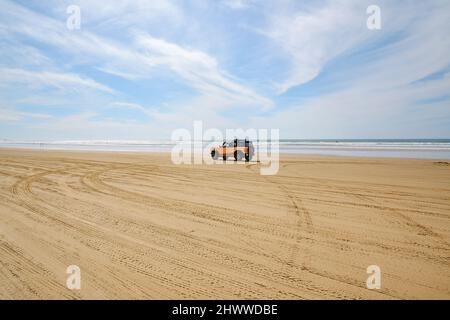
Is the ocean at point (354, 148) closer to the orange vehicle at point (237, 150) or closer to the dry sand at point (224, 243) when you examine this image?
the orange vehicle at point (237, 150)

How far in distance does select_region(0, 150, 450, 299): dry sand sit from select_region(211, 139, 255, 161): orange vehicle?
1134 cm

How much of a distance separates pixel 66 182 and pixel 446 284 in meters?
10.8

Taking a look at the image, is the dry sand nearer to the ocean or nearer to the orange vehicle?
the orange vehicle

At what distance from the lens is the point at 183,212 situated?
19.7 feet

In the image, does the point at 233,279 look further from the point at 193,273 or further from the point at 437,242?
the point at 437,242

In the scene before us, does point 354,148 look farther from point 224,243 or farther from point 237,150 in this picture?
point 224,243

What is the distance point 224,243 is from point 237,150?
15.3 m

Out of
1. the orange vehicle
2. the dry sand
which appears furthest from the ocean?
the dry sand

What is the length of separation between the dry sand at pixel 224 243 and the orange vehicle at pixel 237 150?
446 inches

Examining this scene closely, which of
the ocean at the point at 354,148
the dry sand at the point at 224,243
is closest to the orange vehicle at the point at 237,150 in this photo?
the ocean at the point at 354,148

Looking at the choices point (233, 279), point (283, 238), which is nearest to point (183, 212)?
point (283, 238)

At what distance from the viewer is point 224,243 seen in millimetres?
4316

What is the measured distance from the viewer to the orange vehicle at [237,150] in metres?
19.3
